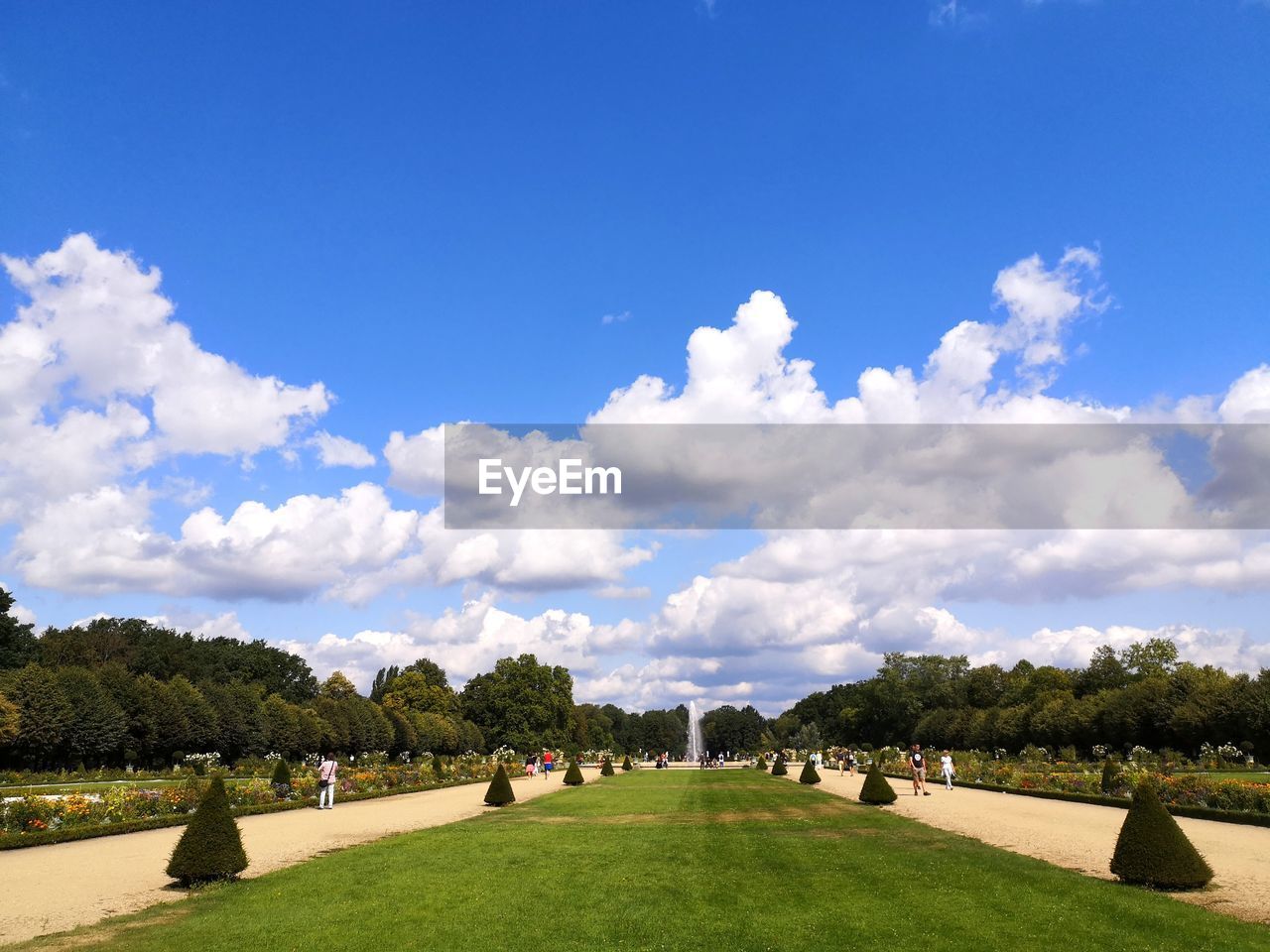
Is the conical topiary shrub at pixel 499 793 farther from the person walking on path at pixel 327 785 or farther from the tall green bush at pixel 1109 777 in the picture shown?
the tall green bush at pixel 1109 777

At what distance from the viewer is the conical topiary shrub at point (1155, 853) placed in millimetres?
12008

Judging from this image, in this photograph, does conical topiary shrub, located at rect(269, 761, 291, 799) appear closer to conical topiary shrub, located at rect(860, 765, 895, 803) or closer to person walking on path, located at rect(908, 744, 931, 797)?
conical topiary shrub, located at rect(860, 765, 895, 803)

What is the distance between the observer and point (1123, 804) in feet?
86.3

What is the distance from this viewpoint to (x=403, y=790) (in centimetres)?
3788

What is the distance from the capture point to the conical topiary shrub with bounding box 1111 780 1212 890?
12008 mm

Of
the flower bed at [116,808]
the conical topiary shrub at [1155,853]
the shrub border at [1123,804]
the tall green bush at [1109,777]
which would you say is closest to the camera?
the conical topiary shrub at [1155,853]

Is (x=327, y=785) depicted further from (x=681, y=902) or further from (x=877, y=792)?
(x=681, y=902)

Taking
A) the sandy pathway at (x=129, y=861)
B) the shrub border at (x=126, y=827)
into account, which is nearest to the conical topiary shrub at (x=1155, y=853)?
the sandy pathway at (x=129, y=861)

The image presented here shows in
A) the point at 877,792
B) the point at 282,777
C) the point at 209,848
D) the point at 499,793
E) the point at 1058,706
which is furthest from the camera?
the point at 1058,706

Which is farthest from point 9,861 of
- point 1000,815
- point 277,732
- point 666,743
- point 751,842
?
point 666,743

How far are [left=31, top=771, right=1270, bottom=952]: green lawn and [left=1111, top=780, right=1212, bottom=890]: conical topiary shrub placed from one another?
39cm

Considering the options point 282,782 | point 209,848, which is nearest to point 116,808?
point 282,782

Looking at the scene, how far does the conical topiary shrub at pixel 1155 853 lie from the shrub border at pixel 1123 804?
7.37 m

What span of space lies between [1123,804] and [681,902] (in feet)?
66.8
